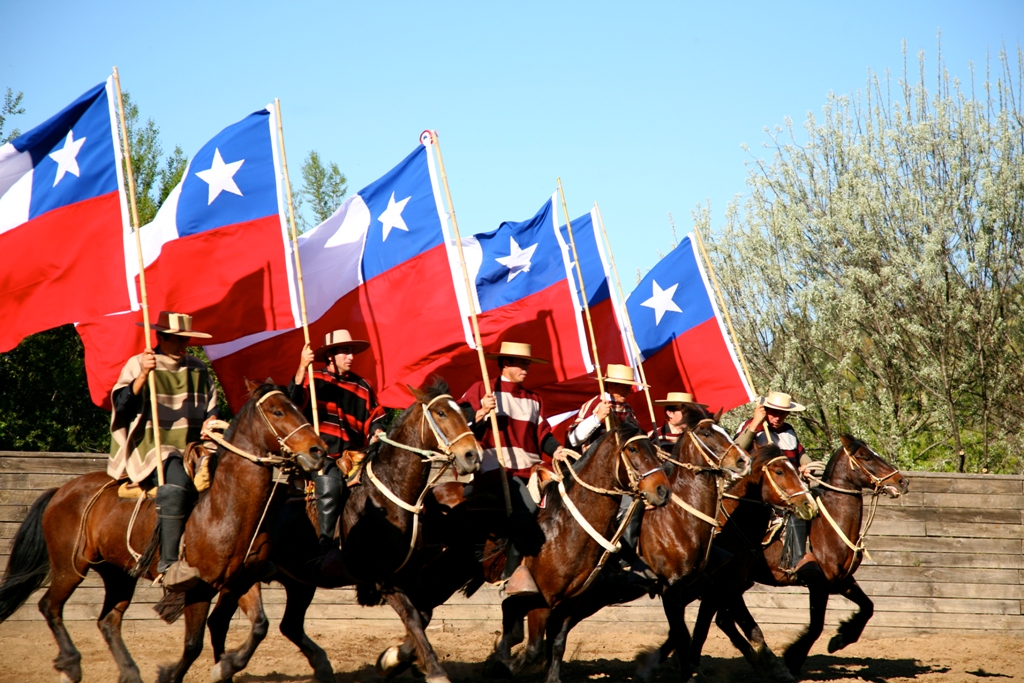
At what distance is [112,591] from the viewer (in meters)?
8.62

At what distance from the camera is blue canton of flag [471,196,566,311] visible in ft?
38.6

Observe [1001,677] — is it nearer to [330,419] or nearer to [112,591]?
[330,419]

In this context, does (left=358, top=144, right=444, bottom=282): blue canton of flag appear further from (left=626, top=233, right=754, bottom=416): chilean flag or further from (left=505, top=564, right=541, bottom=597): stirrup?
(left=505, top=564, right=541, bottom=597): stirrup

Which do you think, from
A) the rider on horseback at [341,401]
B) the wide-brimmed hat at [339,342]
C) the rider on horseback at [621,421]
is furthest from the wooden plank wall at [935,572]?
the wide-brimmed hat at [339,342]

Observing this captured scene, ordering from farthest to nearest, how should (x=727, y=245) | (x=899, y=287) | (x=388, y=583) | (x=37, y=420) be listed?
1. (x=727, y=245)
2. (x=37, y=420)
3. (x=899, y=287)
4. (x=388, y=583)

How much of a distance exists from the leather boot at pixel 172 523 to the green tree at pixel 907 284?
1163 centimetres

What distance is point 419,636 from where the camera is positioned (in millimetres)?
7508

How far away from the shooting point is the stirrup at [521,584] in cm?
806

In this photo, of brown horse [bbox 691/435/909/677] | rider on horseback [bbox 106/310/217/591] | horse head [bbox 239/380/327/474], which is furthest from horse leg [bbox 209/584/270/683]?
brown horse [bbox 691/435/909/677]

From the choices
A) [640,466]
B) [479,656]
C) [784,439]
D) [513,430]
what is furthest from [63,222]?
[784,439]

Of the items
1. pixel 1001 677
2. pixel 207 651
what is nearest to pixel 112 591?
pixel 207 651

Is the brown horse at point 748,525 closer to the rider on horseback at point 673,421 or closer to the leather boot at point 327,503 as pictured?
the rider on horseback at point 673,421

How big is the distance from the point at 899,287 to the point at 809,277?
193cm

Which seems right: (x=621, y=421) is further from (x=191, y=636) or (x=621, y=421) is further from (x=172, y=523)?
(x=191, y=636)
